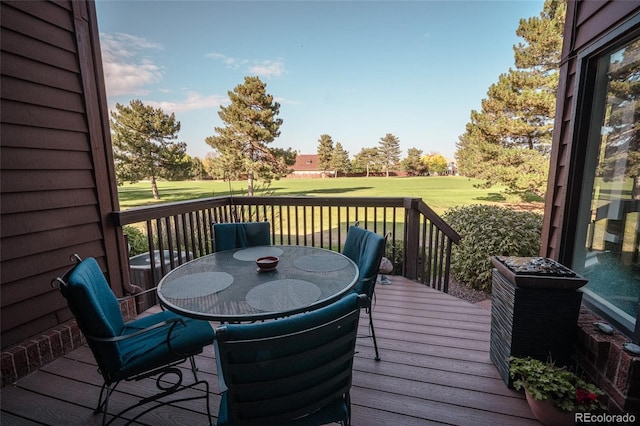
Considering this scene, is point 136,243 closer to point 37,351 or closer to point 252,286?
point 37,351

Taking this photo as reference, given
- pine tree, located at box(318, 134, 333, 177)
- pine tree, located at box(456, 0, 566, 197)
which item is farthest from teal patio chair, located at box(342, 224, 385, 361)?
pine tree, located at box(318, 134, 333, 177)

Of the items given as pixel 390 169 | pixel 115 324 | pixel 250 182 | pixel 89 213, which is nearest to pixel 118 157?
pixel 250 182

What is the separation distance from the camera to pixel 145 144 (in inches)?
699

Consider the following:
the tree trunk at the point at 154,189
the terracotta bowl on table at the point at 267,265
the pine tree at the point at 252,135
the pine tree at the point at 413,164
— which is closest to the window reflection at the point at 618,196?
the terracotta bowl on table at the point at 267,265

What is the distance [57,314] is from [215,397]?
1.52 meters

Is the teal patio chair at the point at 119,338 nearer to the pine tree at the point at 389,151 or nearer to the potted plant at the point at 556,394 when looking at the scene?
the potted plant at the point at 556,394

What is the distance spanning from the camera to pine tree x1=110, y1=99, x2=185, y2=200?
17.1 meters

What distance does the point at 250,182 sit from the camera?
17344mm

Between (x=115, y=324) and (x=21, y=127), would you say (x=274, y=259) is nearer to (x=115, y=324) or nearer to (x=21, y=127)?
(x=115, y=324)

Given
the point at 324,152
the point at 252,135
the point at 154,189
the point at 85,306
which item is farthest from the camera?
the point at 324,152

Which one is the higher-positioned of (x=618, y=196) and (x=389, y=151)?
(x=389, y=151)

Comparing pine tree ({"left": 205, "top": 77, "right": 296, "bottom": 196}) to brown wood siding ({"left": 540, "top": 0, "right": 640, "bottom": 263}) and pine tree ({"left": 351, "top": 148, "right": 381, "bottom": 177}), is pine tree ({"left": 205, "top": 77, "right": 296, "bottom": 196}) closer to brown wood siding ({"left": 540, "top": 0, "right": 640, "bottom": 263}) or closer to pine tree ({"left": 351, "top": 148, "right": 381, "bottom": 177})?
brown wood siding ({"left": 540, "top": 0, "right": 640, "bottom": 263})

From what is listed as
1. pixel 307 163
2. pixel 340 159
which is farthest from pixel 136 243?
pixel 307 163

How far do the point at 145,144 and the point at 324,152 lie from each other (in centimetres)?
2380
